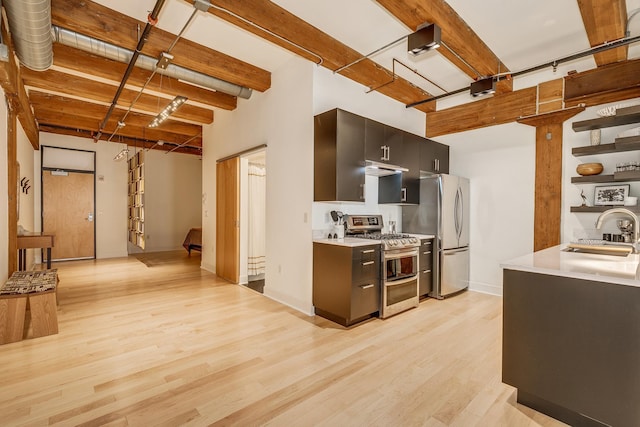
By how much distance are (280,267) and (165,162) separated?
6.91 meters

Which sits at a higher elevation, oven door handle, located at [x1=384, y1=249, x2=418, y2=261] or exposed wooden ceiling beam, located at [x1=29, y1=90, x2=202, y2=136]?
exposed wooden ceiling beam, located at [x1=29, y1=90, x2=202, y2=136]

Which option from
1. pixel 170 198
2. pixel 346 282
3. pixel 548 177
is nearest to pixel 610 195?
pixel 548 177

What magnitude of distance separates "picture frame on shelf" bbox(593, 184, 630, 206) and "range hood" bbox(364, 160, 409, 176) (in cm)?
229

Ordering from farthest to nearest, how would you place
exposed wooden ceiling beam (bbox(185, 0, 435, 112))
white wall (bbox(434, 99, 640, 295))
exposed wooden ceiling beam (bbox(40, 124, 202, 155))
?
exposed wooden ceiling beam (bbox(40, 124, 202, 155))
white wall (bbox(434, 99, 640, 295))
exposed wooden ceiling beam (bbox(185, 0, 435, 112))

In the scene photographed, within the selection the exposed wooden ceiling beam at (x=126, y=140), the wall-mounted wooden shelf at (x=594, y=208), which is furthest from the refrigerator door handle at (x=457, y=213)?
the exposed wooden ceiling beam at (x=126, y=140)

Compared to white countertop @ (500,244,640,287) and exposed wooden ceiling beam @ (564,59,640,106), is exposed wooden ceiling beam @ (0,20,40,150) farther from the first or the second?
exposed wooden ceiling beam @ (564,59,640,106)

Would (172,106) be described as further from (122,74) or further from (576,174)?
(576,174)

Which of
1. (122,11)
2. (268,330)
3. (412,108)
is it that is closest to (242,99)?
(122,11)

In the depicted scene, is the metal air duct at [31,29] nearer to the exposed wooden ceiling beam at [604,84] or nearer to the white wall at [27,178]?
the white wall at [27,178]

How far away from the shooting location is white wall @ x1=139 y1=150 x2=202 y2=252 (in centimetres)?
909

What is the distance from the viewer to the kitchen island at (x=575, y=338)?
1.71 meters

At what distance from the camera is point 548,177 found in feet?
13.8

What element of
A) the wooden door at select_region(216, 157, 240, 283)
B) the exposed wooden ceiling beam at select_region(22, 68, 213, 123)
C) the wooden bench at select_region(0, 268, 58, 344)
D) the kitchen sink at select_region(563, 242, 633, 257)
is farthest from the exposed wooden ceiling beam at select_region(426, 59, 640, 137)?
the wooden bench at select_region(0, 268, 58, 344)

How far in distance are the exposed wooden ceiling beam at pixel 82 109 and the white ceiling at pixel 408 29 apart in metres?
3.66
